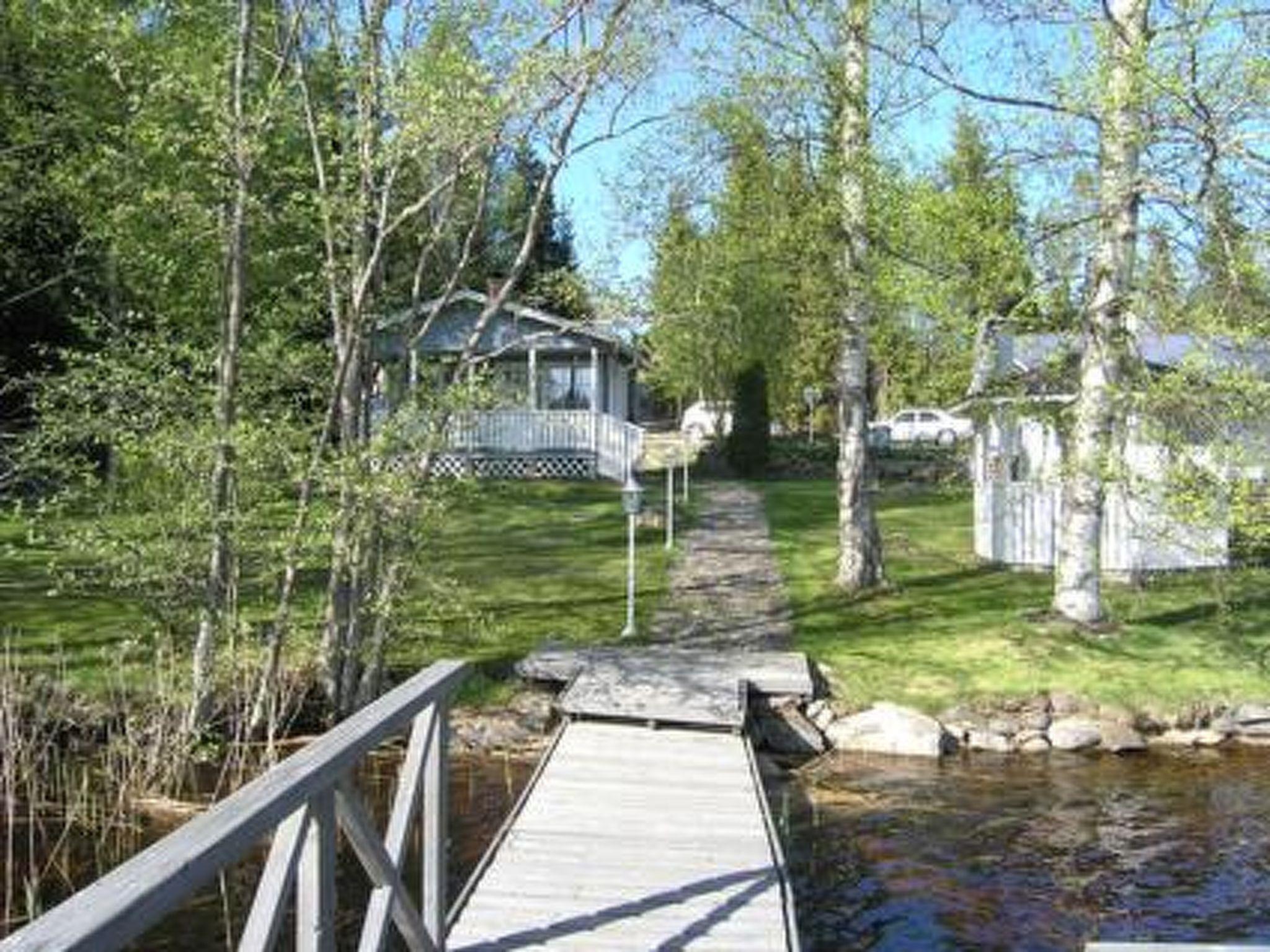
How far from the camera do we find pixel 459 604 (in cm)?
1293

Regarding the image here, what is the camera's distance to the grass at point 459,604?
13.3m

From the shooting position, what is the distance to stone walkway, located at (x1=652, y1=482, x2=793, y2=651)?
16250 millimetres

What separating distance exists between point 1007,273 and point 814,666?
4.16 meters

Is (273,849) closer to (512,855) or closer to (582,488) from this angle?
(512,855)

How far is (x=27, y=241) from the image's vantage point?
21.5 meters

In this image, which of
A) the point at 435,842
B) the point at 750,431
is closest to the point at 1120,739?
the point at 435,842

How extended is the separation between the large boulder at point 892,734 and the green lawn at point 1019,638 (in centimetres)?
38

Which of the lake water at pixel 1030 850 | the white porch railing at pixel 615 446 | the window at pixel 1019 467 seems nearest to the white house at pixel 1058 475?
the window at pixel 1019 467

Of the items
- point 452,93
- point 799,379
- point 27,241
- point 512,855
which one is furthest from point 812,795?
point 799,379

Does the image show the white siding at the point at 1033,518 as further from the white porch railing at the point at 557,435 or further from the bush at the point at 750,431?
the bush at the point at 750,431

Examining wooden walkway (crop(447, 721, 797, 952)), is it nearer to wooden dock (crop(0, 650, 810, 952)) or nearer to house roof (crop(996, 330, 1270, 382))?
wooden dock (crop(0, 650, 810, 952))

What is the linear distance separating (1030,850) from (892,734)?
2.94 metres

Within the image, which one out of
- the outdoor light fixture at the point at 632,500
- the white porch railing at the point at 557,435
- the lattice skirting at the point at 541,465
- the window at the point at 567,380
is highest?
the window at the point at 567,380

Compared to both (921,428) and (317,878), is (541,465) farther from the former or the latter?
(317,878)
